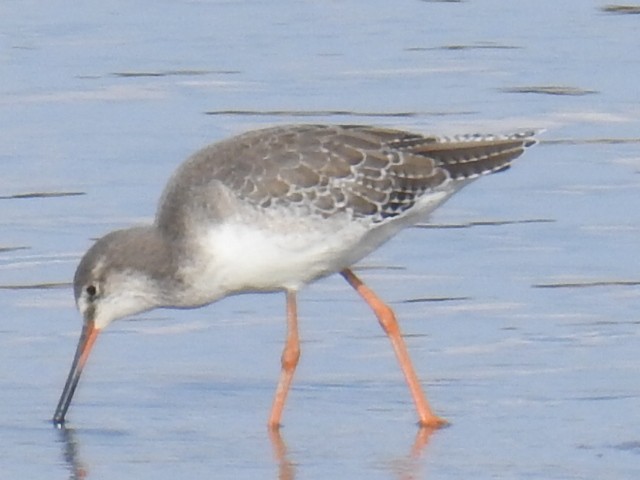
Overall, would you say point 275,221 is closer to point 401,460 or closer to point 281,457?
point 281,457

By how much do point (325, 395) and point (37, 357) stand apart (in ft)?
5.35

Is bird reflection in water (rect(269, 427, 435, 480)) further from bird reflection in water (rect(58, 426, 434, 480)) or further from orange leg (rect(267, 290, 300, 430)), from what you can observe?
orange leg (rect(267, 290, 300, 430))

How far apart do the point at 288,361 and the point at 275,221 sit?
818 millimetres

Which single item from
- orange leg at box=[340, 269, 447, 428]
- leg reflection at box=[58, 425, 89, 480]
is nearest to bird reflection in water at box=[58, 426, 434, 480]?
leg reflection at box=[58, 425, 89, 480]

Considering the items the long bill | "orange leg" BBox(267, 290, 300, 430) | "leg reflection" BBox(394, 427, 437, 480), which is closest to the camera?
"leg reflection" BBox(394, 427, 437, 480)

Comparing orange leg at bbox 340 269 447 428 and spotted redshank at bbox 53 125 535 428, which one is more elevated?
spotted redshank at bbox 53 125 535 428

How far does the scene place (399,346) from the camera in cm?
1177

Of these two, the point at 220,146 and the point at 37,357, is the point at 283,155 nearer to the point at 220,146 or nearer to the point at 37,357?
the point at 220,146

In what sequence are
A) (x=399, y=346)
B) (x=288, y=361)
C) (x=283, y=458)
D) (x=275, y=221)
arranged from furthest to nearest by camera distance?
(x=399, y=346), (x=288, y=361), (x=275, y=221), (x=283, y=458)

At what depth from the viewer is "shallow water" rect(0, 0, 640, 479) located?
1075 centimetres

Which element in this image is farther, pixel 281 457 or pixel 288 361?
pixel 288 361

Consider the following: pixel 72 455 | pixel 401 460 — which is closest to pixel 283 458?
pixel 401 460

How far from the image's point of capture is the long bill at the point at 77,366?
36.4ft

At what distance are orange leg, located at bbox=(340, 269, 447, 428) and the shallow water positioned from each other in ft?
0.39
